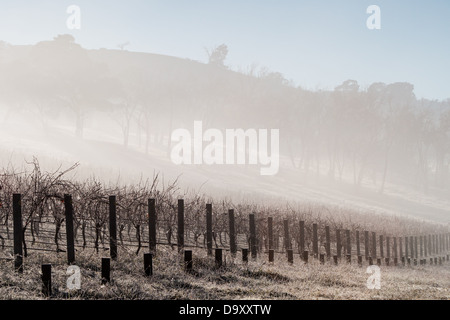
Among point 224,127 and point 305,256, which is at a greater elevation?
point 224,127

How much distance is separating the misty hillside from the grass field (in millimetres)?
29387

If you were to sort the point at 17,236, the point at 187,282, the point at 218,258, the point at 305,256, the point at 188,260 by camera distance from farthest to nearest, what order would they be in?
the point at 305,256 → the point at 218,258 → the point at 188,260 → the point at 187,282 → the point at 17,236

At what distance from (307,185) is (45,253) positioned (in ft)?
177

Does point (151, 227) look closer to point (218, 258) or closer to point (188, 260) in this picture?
point (188, 260)

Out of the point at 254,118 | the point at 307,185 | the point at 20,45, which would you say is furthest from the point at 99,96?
the point at 20,45

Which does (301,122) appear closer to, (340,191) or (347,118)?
(347,118)

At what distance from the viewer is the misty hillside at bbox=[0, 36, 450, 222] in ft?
186

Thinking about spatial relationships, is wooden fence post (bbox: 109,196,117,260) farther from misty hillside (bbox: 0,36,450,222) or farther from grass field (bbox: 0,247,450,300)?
misty hillside (bbox: 0,36,450,222)

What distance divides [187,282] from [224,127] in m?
67.9

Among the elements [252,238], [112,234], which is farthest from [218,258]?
[252,238]

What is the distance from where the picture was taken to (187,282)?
899cm

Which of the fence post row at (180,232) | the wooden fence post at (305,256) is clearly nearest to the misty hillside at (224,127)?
the wooden fence post at (305,256)

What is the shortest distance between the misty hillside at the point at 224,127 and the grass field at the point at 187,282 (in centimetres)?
2939

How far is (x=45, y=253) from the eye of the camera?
10.1 metres
